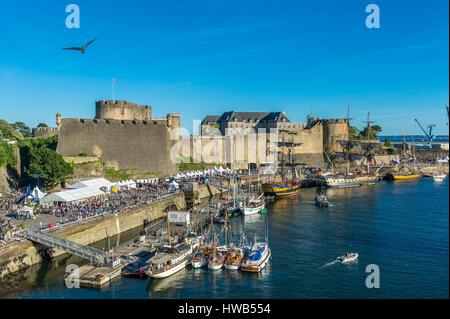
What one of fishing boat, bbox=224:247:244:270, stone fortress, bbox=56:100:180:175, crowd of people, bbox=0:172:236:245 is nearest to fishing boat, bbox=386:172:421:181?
stone fortress, bbox=56:100:180:175

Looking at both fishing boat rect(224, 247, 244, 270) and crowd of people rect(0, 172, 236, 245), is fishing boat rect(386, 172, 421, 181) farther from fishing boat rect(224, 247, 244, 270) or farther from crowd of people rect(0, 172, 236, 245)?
fishing boat rect(224, 247, 244, 270)

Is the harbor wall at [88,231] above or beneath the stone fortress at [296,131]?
beneath

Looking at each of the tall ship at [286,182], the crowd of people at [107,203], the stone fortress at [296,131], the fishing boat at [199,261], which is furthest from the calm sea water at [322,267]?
the stone fortress at [296,131]

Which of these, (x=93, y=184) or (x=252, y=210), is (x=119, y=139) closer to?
(x=93, y=184)

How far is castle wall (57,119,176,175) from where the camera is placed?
45594 millimetres

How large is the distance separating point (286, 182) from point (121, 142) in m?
21.5

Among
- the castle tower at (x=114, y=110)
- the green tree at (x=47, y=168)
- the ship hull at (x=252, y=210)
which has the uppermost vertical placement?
the castle tower at (x=114, y=110)

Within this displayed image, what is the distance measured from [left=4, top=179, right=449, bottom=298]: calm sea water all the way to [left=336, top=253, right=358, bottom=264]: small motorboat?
459 mm

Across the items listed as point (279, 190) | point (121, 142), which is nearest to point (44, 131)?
point (121, 142)

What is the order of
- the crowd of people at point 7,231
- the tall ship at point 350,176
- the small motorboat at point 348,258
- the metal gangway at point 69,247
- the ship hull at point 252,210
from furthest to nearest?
the tall ship at point 350,176, the ship hull at point 252,210, the small motorboat at point 348,258, the metal gangway at point 69,247, the crowd of people at point 7,231

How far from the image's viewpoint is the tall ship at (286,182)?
51.1 meters

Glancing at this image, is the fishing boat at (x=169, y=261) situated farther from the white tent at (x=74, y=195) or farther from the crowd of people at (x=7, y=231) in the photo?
the white tent at (x=74, y=195)

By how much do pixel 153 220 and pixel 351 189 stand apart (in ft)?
109

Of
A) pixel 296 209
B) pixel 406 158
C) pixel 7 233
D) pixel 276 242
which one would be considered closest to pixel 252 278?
pixel 276 242
